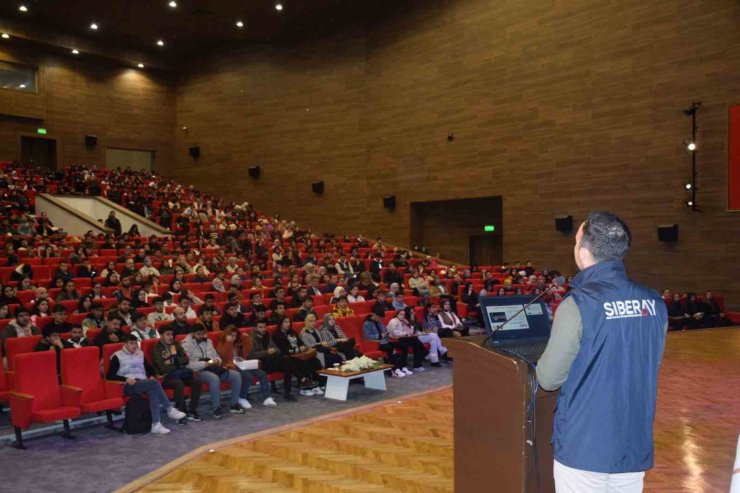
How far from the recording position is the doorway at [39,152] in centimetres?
2078

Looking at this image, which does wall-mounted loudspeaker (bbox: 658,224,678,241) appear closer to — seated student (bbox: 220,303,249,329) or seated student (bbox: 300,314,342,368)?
seated student (bbox: 300,314,342,368)

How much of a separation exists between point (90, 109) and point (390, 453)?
2137cm

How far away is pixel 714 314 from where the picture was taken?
11.2 m

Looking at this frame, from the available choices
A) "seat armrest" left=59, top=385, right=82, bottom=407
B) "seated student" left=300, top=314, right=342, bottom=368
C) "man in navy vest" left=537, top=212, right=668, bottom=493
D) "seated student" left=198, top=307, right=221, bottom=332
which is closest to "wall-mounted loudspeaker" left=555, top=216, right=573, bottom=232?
"seated student" left=300, top=314, right=342, bottom=368

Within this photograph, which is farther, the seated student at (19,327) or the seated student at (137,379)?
the seated student at (19,327)

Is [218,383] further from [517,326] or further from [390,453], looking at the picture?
[517,326]

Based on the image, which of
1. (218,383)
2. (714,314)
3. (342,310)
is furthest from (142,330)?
(714,314)

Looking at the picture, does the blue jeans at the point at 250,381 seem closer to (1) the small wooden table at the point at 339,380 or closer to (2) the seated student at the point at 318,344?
(1) the small wooden table at the point at 339,380

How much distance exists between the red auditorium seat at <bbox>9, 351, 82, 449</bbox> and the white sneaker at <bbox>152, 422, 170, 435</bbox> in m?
0.62

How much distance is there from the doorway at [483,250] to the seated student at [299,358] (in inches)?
415

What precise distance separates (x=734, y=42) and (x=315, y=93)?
11610 mm

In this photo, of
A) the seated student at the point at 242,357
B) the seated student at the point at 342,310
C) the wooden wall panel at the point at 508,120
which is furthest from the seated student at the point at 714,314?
the seated student at the point at 242,357

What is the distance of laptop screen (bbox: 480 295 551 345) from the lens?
2.45 meters

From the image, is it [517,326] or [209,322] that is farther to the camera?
[209,322]
